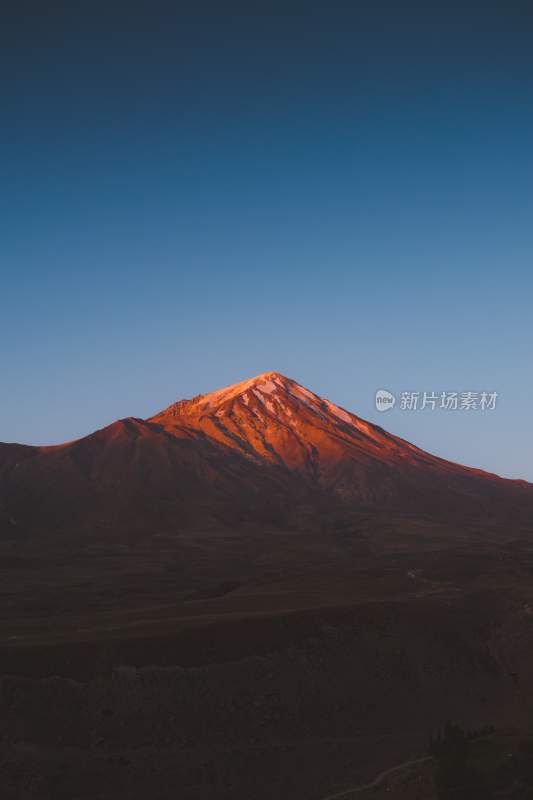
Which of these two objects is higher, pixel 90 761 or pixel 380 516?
pixel 380 516

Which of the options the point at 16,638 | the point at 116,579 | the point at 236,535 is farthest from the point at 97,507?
the point at 16,638

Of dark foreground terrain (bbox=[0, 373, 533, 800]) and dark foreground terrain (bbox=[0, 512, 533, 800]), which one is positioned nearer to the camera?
dark foreground terrain (bbox=[0, 373, 533, 800])

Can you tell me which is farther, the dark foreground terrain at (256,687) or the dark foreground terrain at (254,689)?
the dark foreground terrain at (254,689)

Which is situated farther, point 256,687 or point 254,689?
point 256,687

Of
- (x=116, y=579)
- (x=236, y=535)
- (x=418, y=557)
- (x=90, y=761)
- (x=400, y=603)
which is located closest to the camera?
(x=90, y=761)

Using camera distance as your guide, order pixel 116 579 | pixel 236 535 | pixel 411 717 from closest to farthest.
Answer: pixel 411 717, pixel 116 579, pixel 236 535

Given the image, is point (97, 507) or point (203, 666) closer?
point (203, 666)

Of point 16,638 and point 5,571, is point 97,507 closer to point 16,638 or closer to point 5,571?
point 5,571

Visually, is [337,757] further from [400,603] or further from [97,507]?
[97,507]
